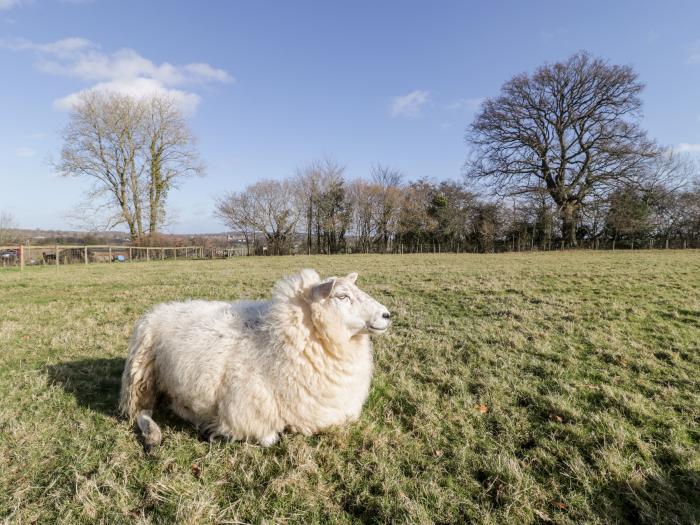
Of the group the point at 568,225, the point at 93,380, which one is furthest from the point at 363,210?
the point at 93,380

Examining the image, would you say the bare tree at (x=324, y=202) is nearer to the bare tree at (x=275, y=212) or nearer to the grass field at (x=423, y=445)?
the bare tree at (x=275, y=212)

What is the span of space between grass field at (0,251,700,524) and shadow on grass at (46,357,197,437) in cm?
3

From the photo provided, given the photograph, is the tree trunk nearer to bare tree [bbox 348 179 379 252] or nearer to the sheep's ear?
bare tree [bbox 348 179 379 252]

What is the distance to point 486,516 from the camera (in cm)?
227

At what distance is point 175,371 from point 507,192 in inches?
1517

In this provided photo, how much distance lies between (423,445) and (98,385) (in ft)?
13.0

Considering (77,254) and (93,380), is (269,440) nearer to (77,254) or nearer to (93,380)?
(93,380)

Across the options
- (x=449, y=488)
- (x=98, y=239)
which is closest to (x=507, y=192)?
(x=449, y=488)

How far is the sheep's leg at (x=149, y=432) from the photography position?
3.02 metres

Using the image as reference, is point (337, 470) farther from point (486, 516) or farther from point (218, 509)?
point (486, 516)

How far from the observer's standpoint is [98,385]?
4.25 metres

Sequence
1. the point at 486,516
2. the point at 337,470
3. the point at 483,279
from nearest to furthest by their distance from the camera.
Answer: the point at 486,516 < the point at 337,470 < the point at 483,279

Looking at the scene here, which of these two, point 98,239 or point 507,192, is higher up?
point 507,192

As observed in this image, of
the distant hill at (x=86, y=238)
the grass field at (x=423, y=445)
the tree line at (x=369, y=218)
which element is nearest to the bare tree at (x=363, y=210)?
the tree line at (x=369, y=218)
